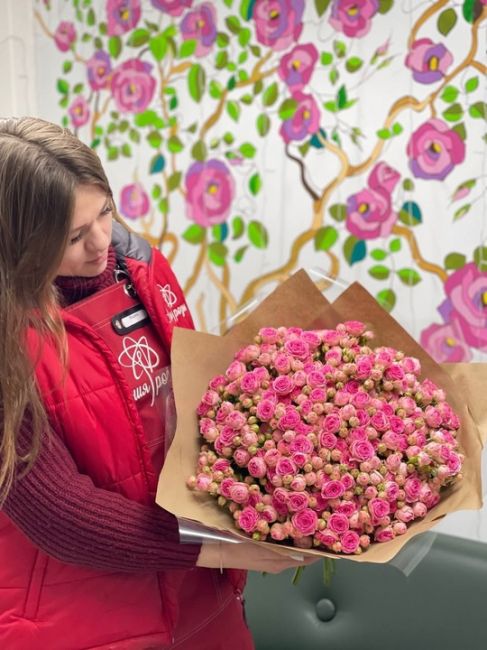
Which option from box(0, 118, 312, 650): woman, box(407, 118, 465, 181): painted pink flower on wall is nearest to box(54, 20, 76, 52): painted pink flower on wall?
box(407, 118, 465, 181): painted pink flower on wall


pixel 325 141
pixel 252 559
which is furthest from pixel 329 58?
pixel 252 559

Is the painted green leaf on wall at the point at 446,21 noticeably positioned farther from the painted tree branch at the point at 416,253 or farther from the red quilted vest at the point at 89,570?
the red quilted vest at the point at 89,570

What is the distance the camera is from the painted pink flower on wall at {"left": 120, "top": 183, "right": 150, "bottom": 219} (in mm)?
2498

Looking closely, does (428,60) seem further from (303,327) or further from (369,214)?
(303,327)

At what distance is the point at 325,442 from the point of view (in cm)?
106

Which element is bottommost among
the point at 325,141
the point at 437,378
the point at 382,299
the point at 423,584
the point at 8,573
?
the point at 423,584

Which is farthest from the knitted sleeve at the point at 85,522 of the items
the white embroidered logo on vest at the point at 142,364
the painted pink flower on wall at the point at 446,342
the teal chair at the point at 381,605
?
the painted pink flower on wall at the point at 446,342

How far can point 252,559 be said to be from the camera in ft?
3.62

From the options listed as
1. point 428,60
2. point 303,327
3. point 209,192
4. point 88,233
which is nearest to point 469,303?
point 428,60

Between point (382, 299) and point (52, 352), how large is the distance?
1135 mm

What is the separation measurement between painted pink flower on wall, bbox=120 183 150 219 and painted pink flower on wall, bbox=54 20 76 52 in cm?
57

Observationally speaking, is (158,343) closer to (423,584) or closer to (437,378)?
(437,378)

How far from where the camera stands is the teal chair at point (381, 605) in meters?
1.72

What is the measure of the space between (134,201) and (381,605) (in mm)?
1508
